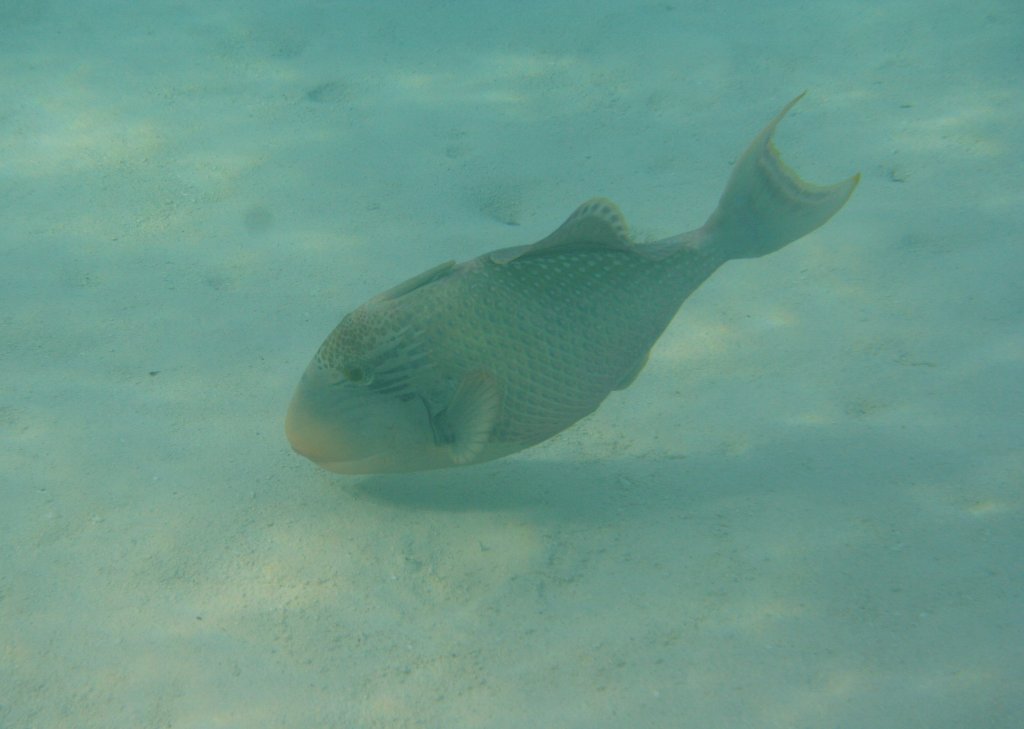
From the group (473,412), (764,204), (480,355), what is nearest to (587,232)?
(480,355)

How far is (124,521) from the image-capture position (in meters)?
2.58

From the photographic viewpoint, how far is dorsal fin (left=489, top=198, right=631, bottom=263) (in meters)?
2.46

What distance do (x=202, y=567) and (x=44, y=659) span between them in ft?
1.62

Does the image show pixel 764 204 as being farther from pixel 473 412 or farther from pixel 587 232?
pixel 473 412

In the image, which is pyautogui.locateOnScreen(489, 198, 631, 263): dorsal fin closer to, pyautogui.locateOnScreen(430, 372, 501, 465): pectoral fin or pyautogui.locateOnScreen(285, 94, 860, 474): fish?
pyautogui.locateOnScreen(285, 94, 860, 474): fish

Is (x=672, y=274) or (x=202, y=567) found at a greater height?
(x=672, y=274)

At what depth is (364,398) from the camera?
2404 mm

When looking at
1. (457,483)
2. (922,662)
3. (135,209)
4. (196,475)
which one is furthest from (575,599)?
(135,209)

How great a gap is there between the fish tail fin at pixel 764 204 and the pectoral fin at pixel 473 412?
1.15 meters

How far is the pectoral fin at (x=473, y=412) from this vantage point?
91.0 inches

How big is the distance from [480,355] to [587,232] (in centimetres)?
57

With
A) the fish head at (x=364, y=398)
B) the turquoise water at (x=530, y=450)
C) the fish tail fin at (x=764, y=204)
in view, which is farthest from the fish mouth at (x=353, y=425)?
the fish tail fin at (x=764, y=204)

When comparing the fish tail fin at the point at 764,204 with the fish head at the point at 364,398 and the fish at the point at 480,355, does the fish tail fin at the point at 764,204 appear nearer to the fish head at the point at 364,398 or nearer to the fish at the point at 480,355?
the fish at the point at 480,355

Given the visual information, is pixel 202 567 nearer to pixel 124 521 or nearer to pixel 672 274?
pixel 124 521
